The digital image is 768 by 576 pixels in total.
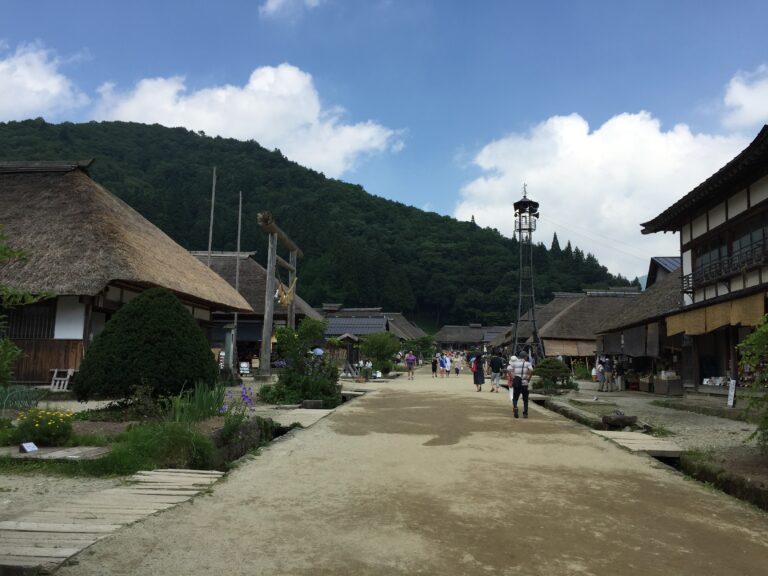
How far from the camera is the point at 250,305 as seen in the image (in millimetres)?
27859

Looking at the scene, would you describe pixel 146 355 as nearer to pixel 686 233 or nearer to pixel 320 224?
pixel 686 233

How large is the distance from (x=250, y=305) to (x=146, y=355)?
19.2 meters

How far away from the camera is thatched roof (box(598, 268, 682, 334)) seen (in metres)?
19.6

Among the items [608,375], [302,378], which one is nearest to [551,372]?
[608,375]

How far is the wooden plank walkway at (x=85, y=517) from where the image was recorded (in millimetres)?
3340

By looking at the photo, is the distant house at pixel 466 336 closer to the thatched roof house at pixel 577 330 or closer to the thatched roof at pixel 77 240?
the thatched roof house at pixel 577 330

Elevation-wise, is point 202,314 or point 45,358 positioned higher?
point 202,314

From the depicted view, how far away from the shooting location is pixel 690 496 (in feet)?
17.8

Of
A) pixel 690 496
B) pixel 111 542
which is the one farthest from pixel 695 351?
pixel 111 542

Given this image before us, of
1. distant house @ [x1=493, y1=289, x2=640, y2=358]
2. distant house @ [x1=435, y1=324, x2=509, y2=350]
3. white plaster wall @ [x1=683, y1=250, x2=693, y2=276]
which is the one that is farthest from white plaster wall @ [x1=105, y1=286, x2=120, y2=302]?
distant house @ [x1=435, y1=324, x2=509, y2=350]

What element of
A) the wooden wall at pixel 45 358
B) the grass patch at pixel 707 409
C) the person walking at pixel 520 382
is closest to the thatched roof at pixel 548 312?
the grass patch at pixel 707 409

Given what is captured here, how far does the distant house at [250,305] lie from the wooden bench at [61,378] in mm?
12938

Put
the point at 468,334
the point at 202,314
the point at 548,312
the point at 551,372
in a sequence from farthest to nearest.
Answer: the point at 468,334 → the point at 548,312 → the point at 202,314 → the point at 551,372

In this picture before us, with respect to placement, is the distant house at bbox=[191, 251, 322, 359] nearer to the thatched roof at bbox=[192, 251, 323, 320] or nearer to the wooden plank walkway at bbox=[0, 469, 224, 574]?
the thatched roof at bbox=[192, 251, 323, 320]
